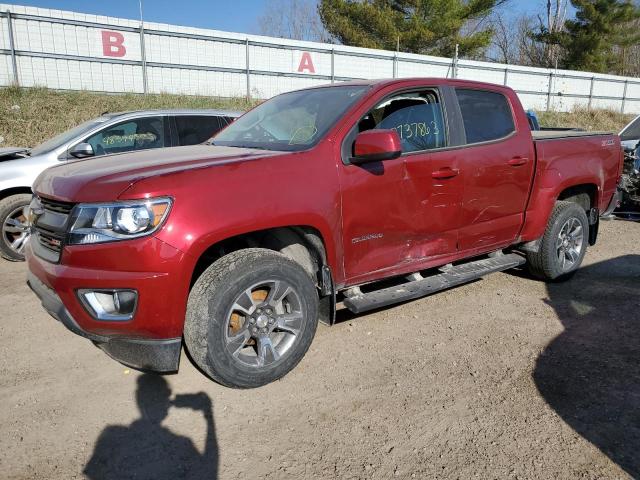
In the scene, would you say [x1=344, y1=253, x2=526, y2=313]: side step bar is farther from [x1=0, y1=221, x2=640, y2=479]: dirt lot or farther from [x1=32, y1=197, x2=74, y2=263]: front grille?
[x1=32, y1=197, x2=74, y2=263]: front grille

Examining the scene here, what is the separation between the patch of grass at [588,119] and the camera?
24.9 meters

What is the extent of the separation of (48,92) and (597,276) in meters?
14.3

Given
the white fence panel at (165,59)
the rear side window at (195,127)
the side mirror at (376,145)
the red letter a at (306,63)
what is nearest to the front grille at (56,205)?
the side mirror at (376,145)

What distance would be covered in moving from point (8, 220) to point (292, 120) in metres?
3.87

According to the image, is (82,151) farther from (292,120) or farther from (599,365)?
(599,365)

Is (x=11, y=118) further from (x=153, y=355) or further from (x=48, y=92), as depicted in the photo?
(x=153, y=355)

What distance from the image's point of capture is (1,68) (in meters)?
13.3

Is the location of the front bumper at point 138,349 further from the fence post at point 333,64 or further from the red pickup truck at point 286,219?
the fence post at point 333,64

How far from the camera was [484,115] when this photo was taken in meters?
4.34

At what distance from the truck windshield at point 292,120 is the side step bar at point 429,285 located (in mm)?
1130

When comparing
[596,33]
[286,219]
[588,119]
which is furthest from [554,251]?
[596,33]

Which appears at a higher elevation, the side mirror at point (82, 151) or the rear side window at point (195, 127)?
the rear side window at point (195, 127)

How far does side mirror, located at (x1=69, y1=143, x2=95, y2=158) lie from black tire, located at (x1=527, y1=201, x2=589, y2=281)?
4.84 m

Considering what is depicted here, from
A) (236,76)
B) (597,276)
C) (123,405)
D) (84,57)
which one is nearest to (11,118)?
(84,57)
